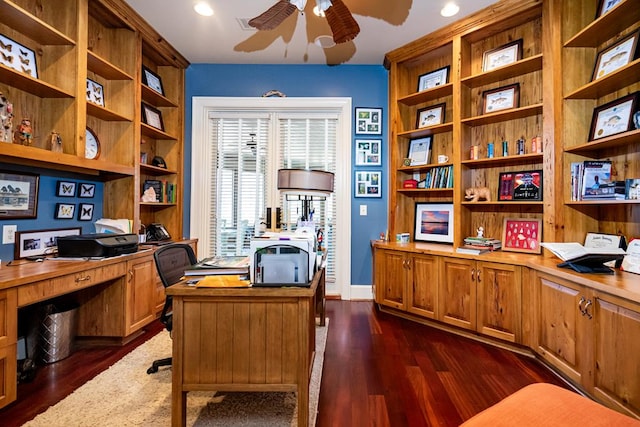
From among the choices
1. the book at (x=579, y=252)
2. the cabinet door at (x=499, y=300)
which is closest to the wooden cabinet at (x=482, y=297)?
the cabinet door at (x=499, y=300)

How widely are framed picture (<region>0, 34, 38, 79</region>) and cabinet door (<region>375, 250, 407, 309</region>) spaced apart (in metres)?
3.49

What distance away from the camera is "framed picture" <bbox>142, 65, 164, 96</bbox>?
3.54 metres

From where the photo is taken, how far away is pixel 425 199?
3807 mm

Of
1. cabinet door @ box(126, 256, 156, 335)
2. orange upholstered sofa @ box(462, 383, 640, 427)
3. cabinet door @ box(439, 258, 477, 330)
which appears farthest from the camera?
cabinet door @ box(439, 258, 477, 330)

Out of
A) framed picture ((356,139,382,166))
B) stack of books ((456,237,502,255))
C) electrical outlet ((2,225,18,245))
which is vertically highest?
framed picture ((356,139,382,166))

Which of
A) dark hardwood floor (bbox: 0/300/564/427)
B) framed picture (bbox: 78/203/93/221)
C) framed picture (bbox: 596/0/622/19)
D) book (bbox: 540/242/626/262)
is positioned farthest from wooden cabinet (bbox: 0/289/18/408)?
framed picture (bbox: 596/0/622/19)

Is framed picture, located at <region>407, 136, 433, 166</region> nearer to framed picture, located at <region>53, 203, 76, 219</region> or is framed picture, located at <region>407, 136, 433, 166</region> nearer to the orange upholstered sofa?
the orange upholstered sofa

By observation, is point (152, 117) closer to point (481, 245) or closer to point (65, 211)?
point (65, 211)

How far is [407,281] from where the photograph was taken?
329cm

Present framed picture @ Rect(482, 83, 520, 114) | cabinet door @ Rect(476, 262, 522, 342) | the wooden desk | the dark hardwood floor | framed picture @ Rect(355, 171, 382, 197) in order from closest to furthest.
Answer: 1. the wooden desk
2. the dark hardwood floor
3. cabinet door @ Rect(476, 262, 522, 342)
4. framed picture @ Rect(482, 83, 520, 114)
5. framed picture @ Rect(355, 171, 382, 197)

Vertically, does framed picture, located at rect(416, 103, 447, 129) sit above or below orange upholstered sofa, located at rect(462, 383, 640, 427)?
above

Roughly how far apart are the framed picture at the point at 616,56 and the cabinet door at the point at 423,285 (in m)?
1.94

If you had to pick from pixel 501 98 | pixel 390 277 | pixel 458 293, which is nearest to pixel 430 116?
pixel 501 98

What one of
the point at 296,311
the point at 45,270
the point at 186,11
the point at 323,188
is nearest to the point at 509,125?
the point at 323,188
